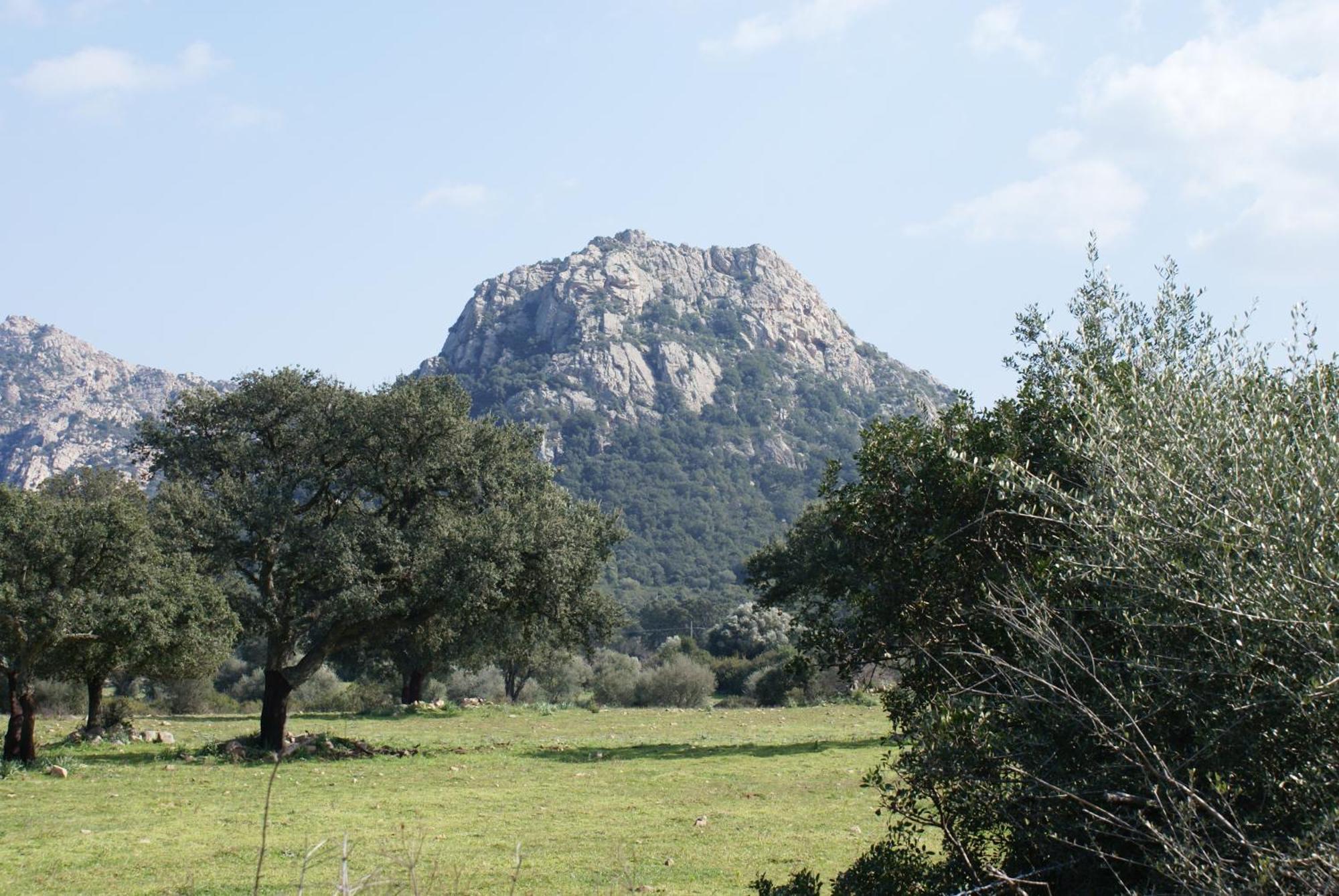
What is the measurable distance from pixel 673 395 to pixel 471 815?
143 meters

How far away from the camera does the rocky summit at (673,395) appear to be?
415 feet

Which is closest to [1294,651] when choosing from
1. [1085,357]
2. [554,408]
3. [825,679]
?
[1085,357]

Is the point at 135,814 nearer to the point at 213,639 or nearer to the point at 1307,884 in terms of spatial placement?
the point at 213,639

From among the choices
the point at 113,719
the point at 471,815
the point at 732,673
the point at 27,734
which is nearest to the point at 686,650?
the point at 732,673

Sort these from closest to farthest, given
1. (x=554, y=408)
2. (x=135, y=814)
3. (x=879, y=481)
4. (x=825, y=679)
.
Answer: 1. (x=879, y=481)
2. (x=135, y=814)
3. (x=825, y=679)
4. (x=554, y=408)

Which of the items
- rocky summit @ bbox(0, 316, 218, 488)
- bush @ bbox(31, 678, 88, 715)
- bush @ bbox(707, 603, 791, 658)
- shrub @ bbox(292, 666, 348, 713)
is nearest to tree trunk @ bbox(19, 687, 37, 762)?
shrub @ bbox(292, 666, 348, 713)

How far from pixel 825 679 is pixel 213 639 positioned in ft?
100

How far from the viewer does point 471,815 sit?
15523 millimetres

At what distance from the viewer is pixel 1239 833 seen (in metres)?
5.30

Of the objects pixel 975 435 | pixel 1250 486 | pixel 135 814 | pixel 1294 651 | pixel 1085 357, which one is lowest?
pixel 135 814

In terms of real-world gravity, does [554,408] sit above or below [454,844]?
above

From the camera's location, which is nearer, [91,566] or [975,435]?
[975,435]

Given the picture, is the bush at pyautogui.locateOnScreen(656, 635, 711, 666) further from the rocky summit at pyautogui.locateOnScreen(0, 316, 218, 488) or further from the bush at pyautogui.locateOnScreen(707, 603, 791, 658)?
the rocky summit at pyautogui.locateOnScreen(0, 316, 218, 488)

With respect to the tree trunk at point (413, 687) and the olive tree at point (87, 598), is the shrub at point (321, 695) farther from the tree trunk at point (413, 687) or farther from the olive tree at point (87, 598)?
the olive tree at point (87, 598)
